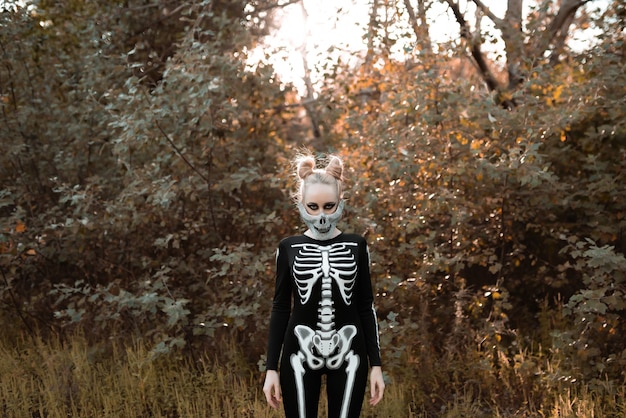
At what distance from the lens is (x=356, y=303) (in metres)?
3.32

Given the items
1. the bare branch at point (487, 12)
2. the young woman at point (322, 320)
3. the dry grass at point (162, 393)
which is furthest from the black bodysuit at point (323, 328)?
the bare branch at point (487, 12)

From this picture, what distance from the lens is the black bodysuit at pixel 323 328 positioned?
3195 mm

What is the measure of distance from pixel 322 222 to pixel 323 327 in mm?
470

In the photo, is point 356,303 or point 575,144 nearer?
point 356,303

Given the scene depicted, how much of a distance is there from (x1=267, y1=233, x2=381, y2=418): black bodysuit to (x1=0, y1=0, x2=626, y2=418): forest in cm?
193

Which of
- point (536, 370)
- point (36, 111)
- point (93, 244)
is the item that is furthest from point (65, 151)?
point (536, 370)

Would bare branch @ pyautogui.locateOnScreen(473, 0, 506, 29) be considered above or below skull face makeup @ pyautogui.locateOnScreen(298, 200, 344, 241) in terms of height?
above

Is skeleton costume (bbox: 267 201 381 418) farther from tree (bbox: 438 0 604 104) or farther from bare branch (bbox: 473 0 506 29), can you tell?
bare branch (bbox: 473 0 506 29)

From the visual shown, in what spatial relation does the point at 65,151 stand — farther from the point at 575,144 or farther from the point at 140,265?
the point at 575,144

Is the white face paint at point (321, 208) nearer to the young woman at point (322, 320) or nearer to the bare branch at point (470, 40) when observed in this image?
the young woman at point (322, 320)

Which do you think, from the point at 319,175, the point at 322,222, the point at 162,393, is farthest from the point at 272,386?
the point at 162,393

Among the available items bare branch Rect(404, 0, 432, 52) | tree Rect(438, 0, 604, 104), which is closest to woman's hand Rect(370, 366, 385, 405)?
tree Rect(438, 0, 604, 104)

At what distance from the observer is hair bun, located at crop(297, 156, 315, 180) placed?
10.8ft

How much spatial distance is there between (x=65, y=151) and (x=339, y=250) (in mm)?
5573
